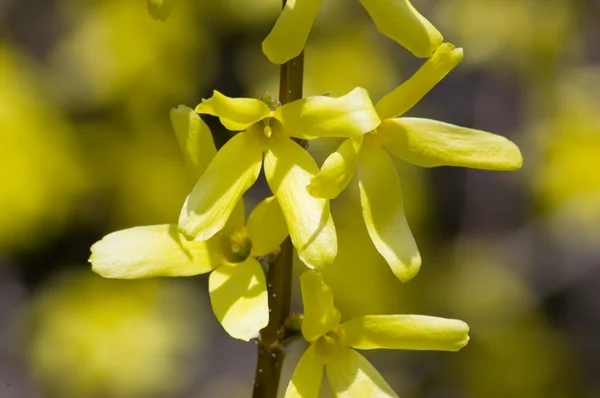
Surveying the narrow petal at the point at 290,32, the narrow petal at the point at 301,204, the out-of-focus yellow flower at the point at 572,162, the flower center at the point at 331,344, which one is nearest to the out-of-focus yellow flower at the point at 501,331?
the out-of-focus yellow flower at the point at 572,162

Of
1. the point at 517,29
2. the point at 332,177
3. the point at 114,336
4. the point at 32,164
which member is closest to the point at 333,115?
the point at 332,177

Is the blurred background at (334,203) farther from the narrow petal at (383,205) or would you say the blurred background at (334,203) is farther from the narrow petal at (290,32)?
the narrow petal at (290,32)

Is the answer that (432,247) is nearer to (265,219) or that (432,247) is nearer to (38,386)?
(38,386)

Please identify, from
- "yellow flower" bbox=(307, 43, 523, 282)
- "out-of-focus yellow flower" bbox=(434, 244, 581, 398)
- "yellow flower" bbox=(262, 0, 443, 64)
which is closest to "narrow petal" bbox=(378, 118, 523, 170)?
"yellow flower" bbox=(307, 43, 523, 282)

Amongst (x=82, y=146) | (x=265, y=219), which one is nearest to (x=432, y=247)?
(x=82, y=146)

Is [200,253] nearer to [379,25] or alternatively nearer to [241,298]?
[241,298]

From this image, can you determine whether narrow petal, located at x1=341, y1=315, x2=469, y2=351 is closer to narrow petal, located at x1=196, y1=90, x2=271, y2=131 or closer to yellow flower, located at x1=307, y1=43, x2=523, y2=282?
yellow flower, located at x1=307, y1=43, x2=523, y2=282

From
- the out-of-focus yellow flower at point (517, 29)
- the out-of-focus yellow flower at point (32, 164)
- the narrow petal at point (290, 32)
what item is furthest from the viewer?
the out-of-focus yellow flower at point (517, 29)
